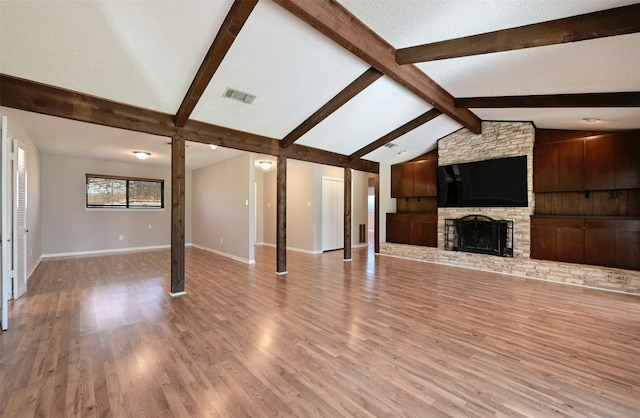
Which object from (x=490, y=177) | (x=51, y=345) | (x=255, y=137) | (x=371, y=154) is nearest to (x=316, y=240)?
→ (x=371, y=154)

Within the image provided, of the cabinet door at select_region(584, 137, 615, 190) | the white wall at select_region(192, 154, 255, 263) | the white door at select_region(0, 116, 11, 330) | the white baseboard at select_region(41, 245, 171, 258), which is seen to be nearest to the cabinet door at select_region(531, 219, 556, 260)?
the cabinet door at select_region(584, 137, 615, 190)

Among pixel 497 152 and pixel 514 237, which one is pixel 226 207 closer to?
pixel 497 152

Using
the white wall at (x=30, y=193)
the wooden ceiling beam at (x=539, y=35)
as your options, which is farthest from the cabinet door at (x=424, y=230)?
the white wall at (x=30, y=193)

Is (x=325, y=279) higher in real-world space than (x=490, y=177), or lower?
lower

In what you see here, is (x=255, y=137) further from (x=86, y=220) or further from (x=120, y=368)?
(x=86, y=220)

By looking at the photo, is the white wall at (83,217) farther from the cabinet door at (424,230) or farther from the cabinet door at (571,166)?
the cabinet door at (571,166)

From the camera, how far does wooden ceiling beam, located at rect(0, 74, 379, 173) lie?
2.84m

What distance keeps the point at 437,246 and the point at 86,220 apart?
909cm

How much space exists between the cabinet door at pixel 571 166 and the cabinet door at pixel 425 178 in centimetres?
251

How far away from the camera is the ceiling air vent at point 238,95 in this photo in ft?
11.9

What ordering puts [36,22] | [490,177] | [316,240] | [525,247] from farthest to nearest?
1. [316,240]
2. [490,177]
3. [525,247]
4. [36,22]

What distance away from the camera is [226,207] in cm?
711

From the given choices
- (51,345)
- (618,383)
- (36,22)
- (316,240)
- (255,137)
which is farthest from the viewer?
(316,240)

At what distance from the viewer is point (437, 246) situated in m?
6.95
